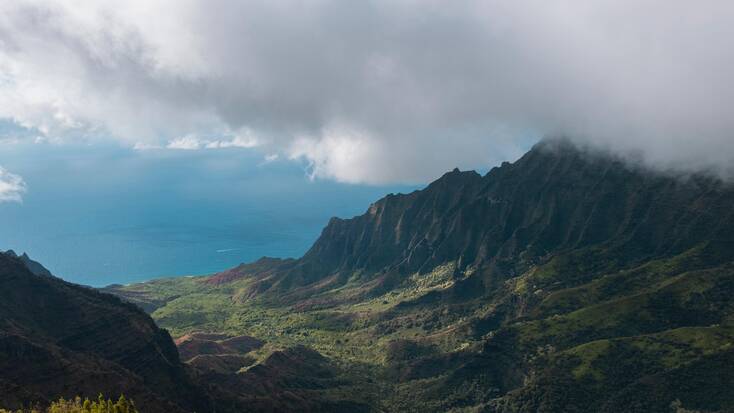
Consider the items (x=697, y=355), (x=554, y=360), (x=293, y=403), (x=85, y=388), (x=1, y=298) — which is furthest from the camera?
(x=554, y=360)

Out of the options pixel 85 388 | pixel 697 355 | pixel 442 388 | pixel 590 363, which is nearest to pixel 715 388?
pixel 697 355

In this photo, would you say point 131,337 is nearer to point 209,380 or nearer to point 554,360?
point 209,380

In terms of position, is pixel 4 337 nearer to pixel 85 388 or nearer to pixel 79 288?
pixel 85 388

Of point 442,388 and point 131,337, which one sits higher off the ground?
point 131,337

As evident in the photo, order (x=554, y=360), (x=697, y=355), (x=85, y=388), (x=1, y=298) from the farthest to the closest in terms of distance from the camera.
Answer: (x=554, y=360) → (x=697, y=355) → (x=1, y=298) → (x=85, y=388)

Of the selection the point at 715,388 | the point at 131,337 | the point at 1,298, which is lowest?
the point at 715,388

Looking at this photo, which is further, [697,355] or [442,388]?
[442,388]
